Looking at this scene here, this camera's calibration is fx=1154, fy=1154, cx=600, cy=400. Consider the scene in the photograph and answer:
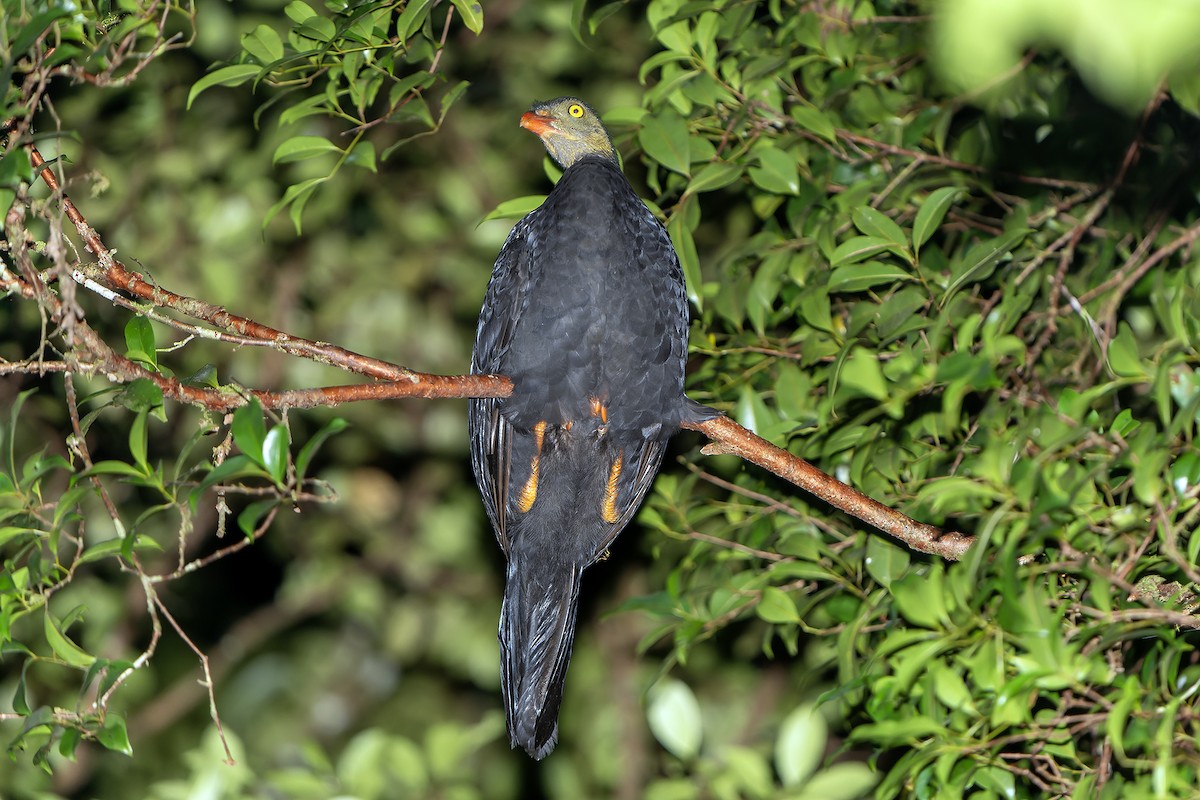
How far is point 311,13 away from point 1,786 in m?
4.59

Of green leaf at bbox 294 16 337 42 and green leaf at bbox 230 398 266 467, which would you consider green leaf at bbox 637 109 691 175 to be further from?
green leaf at bbox 230 398 266 467

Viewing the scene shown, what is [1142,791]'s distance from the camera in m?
2.48

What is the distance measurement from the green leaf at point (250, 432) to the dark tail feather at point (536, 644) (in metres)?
1.66

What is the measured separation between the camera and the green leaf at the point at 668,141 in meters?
3.42

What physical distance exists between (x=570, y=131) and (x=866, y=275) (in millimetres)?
1778

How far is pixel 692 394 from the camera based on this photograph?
3.99m

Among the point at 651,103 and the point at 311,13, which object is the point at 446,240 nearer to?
the point at 651,103

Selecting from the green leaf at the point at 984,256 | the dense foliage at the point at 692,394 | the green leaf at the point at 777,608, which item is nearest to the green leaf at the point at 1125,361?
the dense foliage at the point at 692,394

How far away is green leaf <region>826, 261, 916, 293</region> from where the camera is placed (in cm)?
311

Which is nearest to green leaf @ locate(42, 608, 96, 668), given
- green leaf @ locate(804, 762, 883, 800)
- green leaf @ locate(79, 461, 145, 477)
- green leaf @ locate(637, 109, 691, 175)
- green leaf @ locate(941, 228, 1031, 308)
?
green leaf @ locate(79, 461, 145, 477)

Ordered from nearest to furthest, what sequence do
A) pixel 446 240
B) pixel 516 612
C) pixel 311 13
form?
pixel 311 13, pixel 516 612, pixel 446 240

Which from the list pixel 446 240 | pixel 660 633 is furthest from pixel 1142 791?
pixel 446 240

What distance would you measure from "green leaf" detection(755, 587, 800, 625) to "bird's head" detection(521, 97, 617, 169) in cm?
189

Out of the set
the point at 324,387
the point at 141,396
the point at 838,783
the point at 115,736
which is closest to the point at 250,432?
the point at 141,396
